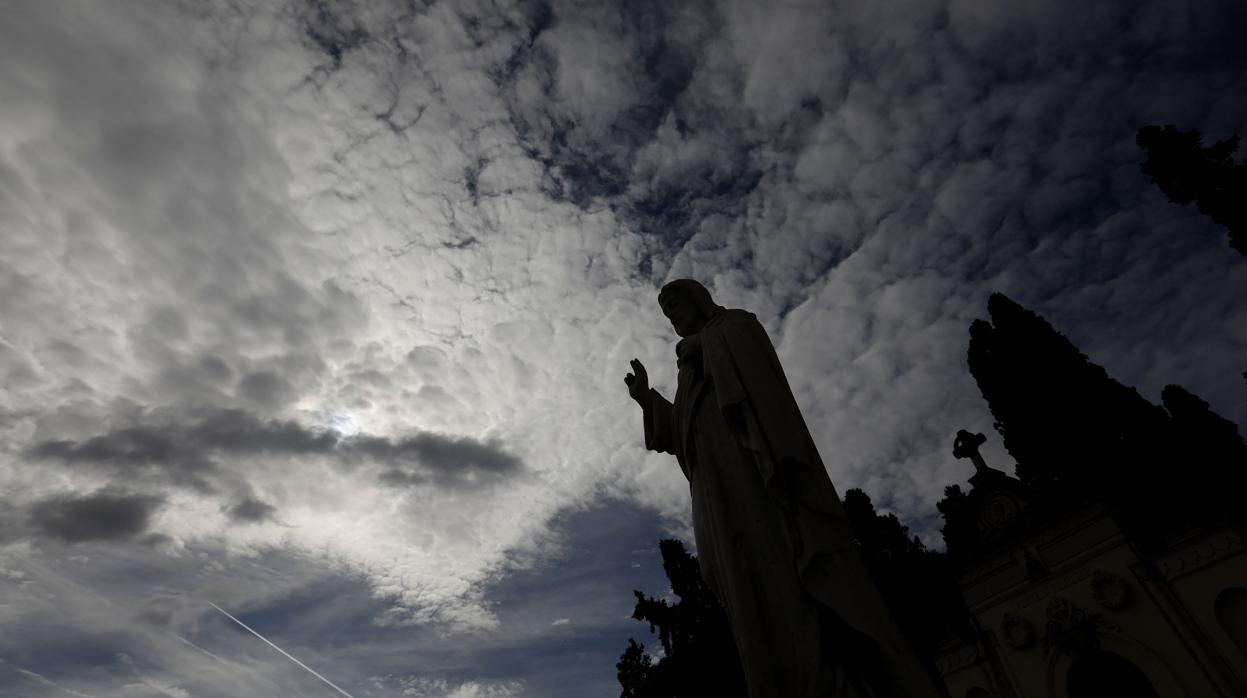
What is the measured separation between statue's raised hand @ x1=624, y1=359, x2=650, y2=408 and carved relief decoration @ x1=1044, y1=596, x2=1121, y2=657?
→ 12892 millimetres

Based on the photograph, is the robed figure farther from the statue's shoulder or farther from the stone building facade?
the stone building facade

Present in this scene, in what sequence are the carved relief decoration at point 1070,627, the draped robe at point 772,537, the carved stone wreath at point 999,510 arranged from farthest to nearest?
the carved stone wreath at point 999,510
the carved relief decoration at point 1070,627
the draped robe at point 772,537

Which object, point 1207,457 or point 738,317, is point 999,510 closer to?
point 1207,457

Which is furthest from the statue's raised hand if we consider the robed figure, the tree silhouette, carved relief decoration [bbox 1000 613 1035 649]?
the tree silhouette

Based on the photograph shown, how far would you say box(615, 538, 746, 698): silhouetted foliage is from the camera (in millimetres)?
Result: 21891

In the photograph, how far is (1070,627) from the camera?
12.6 metres

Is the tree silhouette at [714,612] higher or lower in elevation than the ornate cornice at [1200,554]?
higher

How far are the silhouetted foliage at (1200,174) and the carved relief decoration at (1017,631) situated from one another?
10.7 metres

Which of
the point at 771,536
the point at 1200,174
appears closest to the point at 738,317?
the point at 771,536

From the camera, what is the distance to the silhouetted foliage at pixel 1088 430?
47.1 feet

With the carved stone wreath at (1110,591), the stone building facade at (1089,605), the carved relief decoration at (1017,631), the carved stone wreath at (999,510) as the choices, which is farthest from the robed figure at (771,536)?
the carved stone wreath at (999,510)

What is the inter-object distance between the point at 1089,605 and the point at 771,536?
43.3 ft

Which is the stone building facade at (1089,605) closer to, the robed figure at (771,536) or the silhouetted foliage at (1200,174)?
the silhouetted foliage at (1200,174)

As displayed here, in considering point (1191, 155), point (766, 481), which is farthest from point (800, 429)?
point (1191, 155)
